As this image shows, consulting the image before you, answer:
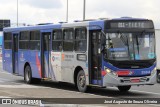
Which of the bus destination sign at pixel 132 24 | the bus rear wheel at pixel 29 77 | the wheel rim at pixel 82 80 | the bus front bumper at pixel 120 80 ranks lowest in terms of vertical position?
the bus rear wheel at pixel 29 77

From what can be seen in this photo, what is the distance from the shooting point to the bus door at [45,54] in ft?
69.1

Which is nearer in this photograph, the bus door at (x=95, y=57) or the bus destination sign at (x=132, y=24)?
the bus destination sign at (x=132, y=24)

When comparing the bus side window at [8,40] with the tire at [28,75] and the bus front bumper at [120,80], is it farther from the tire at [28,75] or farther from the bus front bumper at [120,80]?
the bus front bumper at [120,80]

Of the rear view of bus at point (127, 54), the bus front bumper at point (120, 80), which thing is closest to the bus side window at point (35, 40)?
the rear view of bus at point (127, 54)

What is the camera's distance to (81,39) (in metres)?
18.1

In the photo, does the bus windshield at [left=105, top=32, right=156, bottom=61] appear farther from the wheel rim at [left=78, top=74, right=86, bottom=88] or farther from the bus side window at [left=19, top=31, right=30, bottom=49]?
the bus side window at [left=19, top=31, right=30, bottom=49]

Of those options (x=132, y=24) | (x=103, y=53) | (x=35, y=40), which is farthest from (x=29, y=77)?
(x=132, y=24)

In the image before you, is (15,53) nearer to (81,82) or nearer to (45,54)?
(45,54)

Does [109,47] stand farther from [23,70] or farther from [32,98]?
[23,70]

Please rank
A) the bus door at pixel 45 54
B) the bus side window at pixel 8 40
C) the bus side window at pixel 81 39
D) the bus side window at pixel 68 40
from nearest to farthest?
the bus side window at pixel 81 39
the bus side window at pixel 68 40
the bus door at pixel 45 54
the bus side window at pixel 8 40

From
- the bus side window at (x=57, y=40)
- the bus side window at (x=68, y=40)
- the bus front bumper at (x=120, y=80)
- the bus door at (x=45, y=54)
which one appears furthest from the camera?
the bus door at (x=45, y=54)

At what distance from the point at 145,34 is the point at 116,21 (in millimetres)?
1219

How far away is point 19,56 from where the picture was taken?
2423cm

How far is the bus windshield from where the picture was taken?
16562 mm
